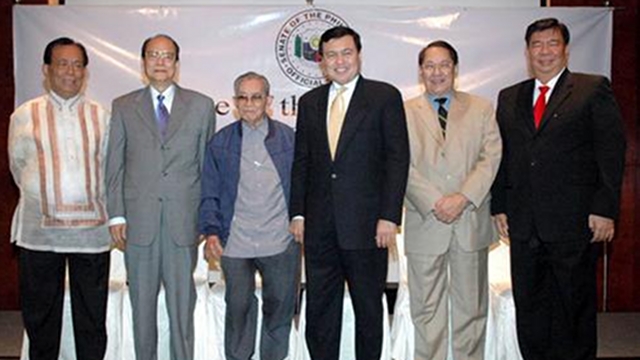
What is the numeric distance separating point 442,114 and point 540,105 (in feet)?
1.45

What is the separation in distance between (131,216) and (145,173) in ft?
0.70

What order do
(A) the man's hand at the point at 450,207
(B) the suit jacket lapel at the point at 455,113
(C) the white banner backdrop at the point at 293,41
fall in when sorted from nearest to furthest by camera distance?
(A) the man's hand at the point at 450,207
(B) the suit jacket lapel at the point at 455,113
(C) the white banner backdrop at the point at 293,41

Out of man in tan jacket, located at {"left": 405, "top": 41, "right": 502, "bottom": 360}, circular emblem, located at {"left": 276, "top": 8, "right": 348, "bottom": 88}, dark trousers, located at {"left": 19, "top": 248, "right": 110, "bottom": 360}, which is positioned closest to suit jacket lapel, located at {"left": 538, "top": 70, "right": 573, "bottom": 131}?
man in tan jacket, located at {"left": 405, "top": 41, "right": 502, "bottom": 360}

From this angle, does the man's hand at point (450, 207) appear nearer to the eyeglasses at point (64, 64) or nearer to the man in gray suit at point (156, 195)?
the man in gray suit at point (156, 195)

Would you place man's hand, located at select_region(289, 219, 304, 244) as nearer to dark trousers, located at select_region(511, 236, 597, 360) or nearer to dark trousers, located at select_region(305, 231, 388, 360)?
dark trousers, located at select_region(305, 231, 388, 360)

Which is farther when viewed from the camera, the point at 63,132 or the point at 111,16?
the point at 111,16

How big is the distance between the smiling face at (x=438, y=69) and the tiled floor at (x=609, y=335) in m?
1.98

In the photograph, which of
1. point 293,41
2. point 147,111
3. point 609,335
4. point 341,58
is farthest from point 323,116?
point 609,335

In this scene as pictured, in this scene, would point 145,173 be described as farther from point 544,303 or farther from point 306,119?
point 544,303

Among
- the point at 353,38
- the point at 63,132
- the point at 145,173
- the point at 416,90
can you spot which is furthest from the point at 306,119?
the point at 416,90

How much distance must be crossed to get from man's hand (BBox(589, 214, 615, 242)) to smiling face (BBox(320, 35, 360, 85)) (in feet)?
4.04

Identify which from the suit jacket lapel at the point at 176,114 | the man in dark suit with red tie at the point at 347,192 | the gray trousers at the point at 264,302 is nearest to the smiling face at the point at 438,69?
the man in dark suit with red tie at the point at 347,192

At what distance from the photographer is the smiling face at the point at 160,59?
3277 millimetres

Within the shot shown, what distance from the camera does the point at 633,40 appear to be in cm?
509
